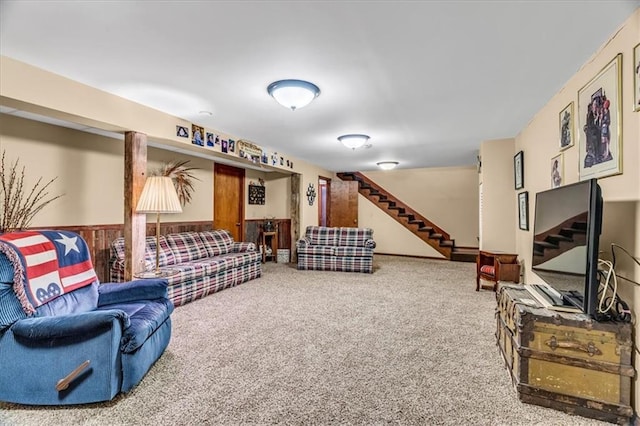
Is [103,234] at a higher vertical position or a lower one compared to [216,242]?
higher

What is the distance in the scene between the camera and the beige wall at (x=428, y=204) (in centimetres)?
780

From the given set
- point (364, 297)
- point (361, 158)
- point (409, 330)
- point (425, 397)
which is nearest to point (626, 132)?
point (425, 397)

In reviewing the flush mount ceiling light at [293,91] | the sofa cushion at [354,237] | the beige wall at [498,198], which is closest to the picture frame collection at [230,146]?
the flush mount ceiling light at [293,91]

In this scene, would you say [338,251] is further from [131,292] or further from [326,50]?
[326,50]

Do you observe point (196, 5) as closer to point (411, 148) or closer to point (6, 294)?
point (6, 294)

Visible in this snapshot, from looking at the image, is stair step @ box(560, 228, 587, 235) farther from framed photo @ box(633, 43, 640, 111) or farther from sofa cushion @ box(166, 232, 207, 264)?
sofa cushion @ box(166, 232, 207, 264)

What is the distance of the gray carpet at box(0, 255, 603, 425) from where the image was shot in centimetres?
176

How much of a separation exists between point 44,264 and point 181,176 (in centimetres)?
322

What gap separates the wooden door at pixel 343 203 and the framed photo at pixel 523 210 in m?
4.91

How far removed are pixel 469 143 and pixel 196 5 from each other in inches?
181

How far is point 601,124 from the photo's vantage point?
2.06 meters

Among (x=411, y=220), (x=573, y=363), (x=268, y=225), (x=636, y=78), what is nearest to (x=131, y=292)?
(x=573, y=363)

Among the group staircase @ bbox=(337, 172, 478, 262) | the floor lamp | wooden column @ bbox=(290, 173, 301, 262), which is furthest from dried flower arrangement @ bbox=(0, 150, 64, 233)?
staircase @ bbox=(337, 172, 478, 262)

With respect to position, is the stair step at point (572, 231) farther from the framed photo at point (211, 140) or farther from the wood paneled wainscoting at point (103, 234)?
the wood paneled wainscoting at point (103, 234)
